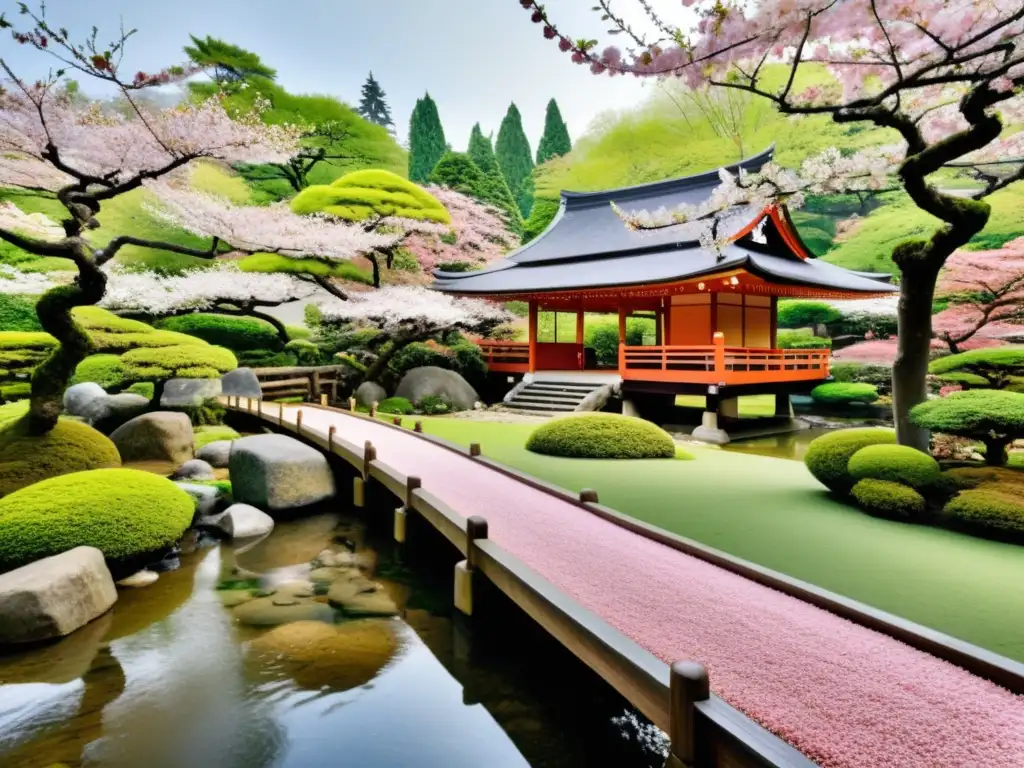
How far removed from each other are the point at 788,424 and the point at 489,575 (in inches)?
572

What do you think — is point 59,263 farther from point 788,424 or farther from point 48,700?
point 788,424

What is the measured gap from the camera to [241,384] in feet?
50.2

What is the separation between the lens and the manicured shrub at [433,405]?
56.5 ft

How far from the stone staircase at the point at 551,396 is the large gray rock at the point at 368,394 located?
3.91 m

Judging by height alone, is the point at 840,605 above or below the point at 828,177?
Answer: below

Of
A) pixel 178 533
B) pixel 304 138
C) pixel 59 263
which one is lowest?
pixel 178 533

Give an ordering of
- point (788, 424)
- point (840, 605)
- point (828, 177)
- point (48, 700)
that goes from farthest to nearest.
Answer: point (788, 424), point (828, 177), point (48, 700), point (840, 605)

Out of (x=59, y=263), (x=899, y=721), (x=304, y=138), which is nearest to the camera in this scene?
(x=899, y=721)

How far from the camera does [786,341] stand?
75.8 feet

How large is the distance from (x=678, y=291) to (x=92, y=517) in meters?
13.1

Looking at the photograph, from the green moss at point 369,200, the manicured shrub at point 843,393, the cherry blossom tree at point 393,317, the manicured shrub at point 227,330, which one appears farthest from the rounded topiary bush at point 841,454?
the manicured shrub at point 227,330

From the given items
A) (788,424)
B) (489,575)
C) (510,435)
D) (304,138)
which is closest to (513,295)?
(510,435)

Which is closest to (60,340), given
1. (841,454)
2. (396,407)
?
(396,407)

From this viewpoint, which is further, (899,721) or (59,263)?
(59,263)
